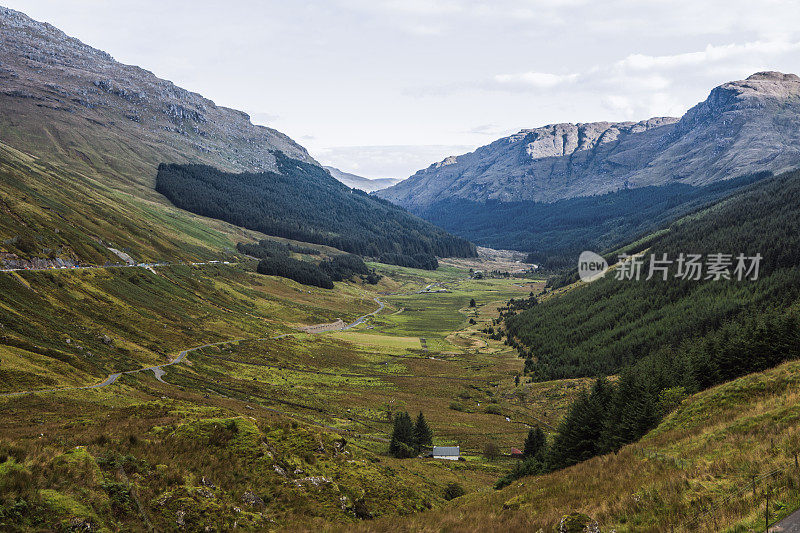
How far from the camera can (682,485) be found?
23.1 m

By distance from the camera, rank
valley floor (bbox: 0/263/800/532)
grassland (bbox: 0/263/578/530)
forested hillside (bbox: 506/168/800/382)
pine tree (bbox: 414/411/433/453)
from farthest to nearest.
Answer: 1. forested hillside (bbox: 506/168/800/382)
2. pine tree (bbox: 414/411/433/453)
3. grassland (bbox: 0/263/578/530)
4. valley floor (bbox: 0/263/800/532)

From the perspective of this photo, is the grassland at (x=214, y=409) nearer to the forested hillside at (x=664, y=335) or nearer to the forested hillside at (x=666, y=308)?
the forested hillside at (x=664, y=335)

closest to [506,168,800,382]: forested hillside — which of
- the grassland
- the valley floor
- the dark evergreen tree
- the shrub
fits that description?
the grassland

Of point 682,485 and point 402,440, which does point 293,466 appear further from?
point 402,440

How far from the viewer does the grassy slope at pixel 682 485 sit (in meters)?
19.8

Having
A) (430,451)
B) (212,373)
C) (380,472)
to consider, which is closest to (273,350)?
(212,373)

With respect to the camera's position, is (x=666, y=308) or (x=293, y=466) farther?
(x=666, y=308)


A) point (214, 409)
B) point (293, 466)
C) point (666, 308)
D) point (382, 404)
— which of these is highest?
point (666, 308)

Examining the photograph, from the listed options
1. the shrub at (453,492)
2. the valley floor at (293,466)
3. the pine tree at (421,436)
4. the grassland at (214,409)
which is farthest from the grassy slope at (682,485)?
the pine tree at (421,436)

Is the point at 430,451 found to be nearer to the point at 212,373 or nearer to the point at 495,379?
the point at 212,373

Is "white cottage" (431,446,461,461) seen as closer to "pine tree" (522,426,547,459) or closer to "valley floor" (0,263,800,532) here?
"valley floor" (0,263,800,532)

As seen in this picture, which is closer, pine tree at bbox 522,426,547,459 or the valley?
the valley

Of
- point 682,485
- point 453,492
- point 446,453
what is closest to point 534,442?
point 446,453

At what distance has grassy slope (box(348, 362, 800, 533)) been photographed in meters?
19.8
